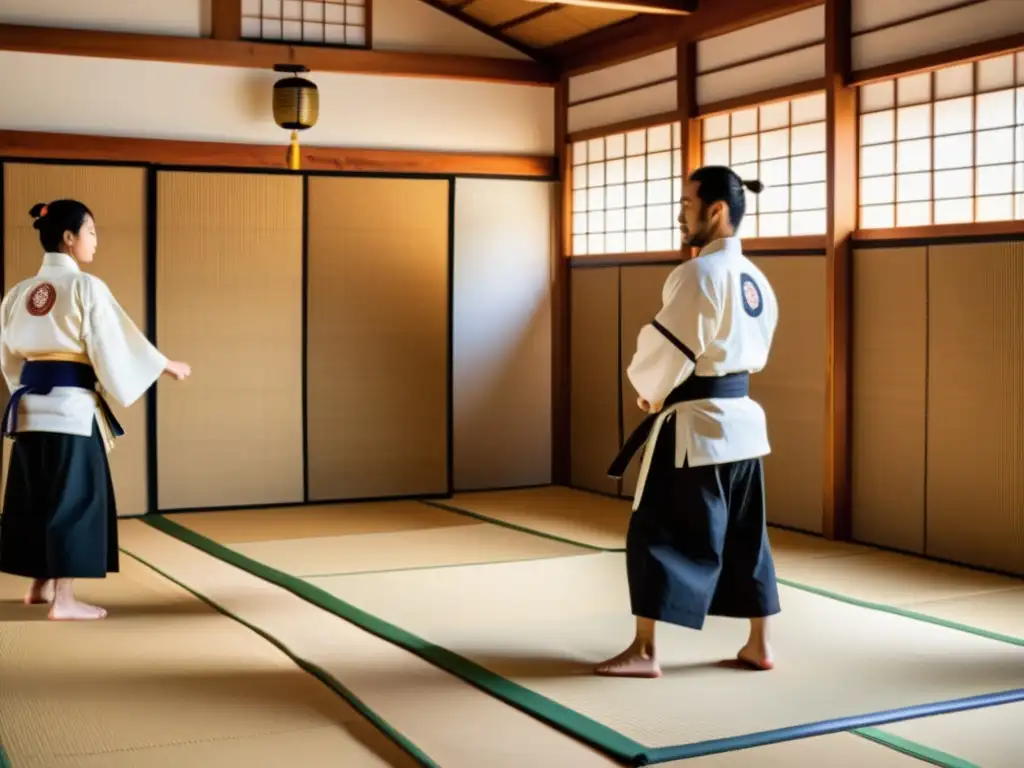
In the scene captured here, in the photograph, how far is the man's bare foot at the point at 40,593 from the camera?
4859 mm

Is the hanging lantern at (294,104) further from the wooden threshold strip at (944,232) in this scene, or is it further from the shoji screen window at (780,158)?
the wooden threshold strip at (944,232)

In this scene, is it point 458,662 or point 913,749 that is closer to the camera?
point 913,749

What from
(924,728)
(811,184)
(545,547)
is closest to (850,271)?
(811,184)

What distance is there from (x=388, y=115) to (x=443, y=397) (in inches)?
63.1

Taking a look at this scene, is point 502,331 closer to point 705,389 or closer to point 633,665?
point 705,389

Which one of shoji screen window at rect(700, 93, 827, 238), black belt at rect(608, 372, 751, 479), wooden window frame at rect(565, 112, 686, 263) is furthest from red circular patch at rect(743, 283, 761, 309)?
wooden window frame at rect(565, 112, 686, 263)

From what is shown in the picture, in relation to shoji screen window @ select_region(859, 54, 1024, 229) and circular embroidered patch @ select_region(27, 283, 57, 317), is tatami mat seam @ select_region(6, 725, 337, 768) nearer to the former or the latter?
circular embroidered patch @ select_region(27, 283, 57, 317)

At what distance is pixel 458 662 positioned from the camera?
400 centimetres

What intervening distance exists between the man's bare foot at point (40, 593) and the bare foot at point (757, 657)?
2479 mm

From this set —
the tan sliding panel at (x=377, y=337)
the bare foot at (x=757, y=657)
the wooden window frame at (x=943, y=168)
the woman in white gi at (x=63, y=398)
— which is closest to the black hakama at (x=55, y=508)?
the woman in white gi at (x=63, y=398)

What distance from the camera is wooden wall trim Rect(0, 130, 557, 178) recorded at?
22.5 feet

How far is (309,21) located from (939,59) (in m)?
3.49

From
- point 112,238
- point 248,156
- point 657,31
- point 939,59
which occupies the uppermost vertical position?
point 657,31

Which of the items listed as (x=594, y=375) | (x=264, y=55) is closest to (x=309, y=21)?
(x=264, y=55)
